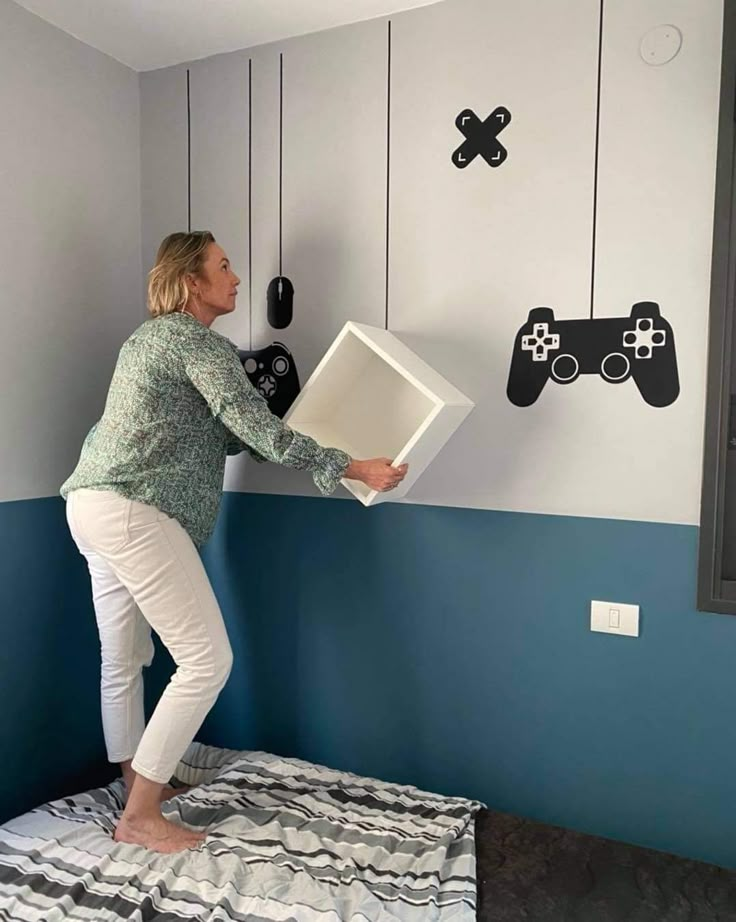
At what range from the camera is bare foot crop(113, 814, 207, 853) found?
176cm

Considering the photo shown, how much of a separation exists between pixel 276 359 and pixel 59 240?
0.67m

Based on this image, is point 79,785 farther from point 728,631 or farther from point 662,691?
point 728,631

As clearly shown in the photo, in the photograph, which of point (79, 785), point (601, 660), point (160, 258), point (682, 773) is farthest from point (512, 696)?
point (160, 258)

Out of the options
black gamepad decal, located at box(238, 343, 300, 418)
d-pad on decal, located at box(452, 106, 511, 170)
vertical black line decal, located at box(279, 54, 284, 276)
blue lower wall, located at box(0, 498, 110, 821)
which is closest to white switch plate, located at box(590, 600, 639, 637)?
black gamepad decal, located at box(238, 343, 300, 418)

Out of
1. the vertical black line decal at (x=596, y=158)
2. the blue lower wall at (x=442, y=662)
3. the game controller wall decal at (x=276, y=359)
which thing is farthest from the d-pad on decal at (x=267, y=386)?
the vertical black line decal at (x=596, y=158)

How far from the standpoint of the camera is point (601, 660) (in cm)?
188

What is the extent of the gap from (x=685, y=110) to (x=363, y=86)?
2.71ft

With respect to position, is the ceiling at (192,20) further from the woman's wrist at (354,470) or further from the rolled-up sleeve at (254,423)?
the woman's wrist at (354,470)

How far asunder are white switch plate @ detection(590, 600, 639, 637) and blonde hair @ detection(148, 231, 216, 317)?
125 centimetres

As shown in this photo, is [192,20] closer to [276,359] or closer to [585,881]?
[276,359]

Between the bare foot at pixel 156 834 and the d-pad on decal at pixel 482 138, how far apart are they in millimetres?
1714

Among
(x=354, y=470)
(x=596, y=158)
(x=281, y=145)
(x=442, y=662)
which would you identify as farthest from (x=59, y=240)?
(x=442, y=662)

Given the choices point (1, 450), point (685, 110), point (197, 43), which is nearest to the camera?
point (685, 110)

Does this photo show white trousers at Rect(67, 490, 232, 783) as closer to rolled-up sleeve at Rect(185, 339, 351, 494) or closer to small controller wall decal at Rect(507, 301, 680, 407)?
rolled-up sleeve at Rect(185, 339, 351, 494)
